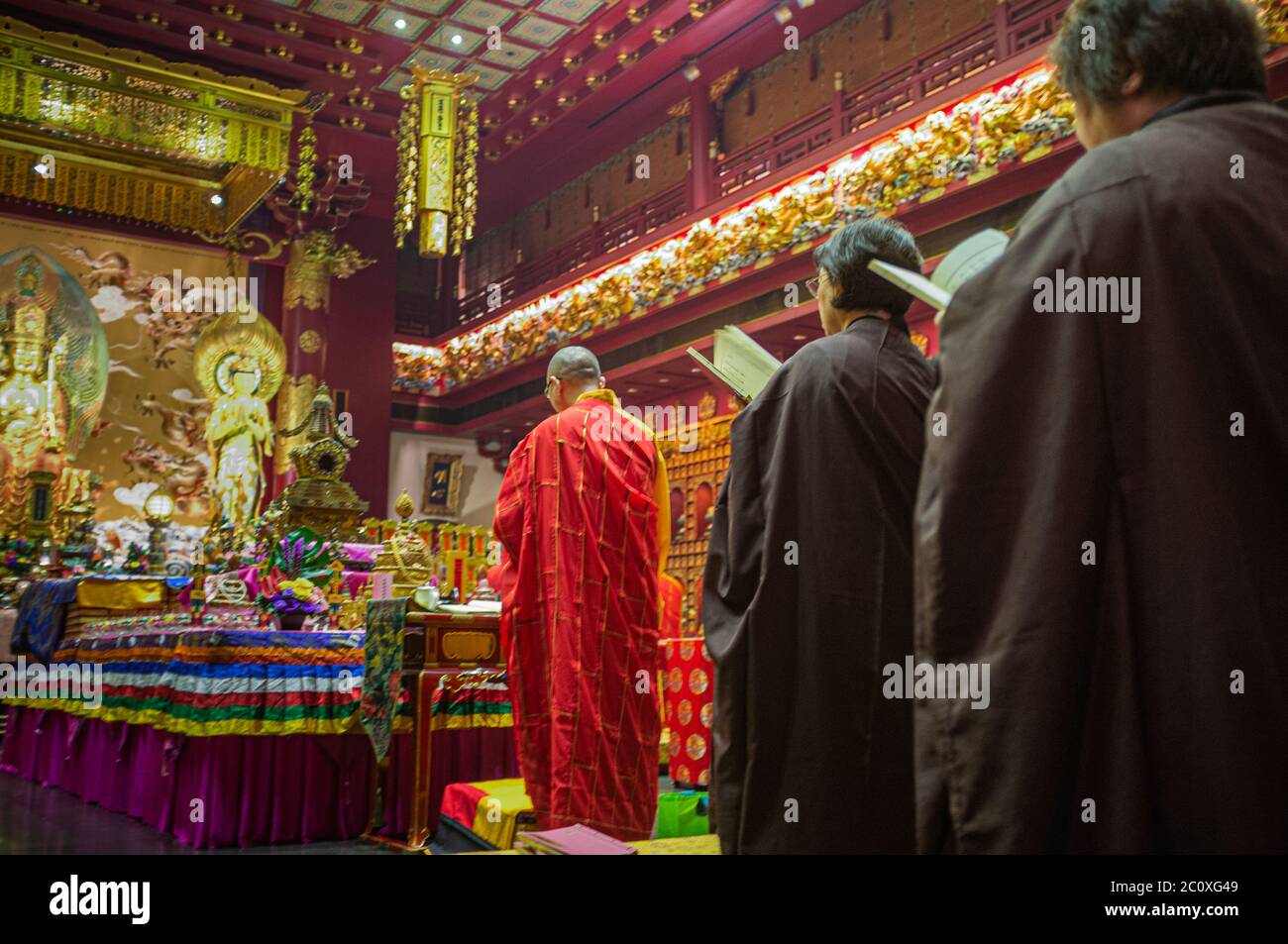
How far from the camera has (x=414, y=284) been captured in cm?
1373

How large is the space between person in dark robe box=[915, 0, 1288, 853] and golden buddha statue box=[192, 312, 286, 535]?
9.64m

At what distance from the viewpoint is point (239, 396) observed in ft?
33.6

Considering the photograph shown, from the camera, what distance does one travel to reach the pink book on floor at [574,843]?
4.86 ft

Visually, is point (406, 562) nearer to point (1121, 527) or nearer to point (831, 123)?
point (1121, 527)

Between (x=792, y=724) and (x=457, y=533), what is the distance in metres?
8.51

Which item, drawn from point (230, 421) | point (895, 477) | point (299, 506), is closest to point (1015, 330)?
point (895, 477)

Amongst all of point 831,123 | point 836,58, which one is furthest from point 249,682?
point 836,58

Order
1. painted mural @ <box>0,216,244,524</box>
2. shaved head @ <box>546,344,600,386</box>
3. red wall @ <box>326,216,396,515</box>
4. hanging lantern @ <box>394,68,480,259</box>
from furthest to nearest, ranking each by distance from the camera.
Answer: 1. red wall @ <box>326,216,396,515</box>
2. painted mural @ <box>0,216,244,524</box>
3. hanging lantern @ <box>394,68,480,259</box>
4. shaved head @ <box>546,344,600,386</box>

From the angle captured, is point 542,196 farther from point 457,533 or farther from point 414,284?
point 457,533

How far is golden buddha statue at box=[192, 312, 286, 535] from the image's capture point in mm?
10031

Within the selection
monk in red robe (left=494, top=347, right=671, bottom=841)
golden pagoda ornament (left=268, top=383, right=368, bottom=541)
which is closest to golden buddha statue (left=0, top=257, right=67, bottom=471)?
golden pagoda ornament (left=268, top=383, right=368, bottom=541)

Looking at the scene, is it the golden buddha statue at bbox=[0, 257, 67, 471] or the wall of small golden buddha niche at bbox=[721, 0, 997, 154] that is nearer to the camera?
the wall of small golden buddha niche at bbox=[721, 0, 997, 154]

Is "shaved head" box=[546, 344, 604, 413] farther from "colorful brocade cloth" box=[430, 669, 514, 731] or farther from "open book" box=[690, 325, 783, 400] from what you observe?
"open book" box=[690, 325, 783, 400]

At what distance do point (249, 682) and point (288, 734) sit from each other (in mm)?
225
